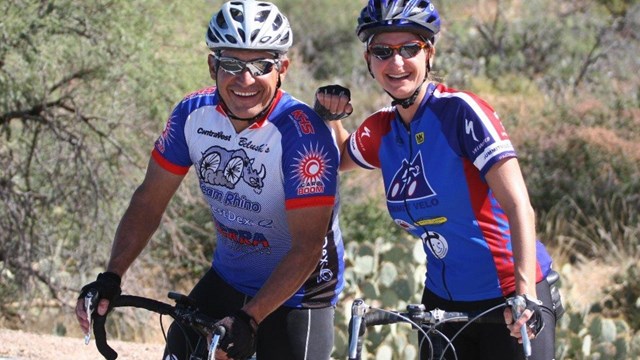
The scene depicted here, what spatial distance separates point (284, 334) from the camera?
432 centimetres

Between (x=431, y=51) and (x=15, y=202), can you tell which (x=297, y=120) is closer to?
(x=431, y=51)

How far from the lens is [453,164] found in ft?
13.2

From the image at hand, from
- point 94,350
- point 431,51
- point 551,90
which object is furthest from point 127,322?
point 551,90

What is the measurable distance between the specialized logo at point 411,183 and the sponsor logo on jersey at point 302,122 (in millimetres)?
367

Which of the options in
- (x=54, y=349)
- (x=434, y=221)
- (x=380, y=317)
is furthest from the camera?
(x=54, y=349)

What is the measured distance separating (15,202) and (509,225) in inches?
246

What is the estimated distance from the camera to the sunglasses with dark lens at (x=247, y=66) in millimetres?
4254

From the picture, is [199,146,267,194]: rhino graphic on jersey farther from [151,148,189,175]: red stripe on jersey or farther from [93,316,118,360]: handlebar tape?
[93,316,118,360]: handlebar tape

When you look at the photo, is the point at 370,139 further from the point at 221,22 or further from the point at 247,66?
the point at 221,22

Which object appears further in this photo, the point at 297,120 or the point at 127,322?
the point at 127,322

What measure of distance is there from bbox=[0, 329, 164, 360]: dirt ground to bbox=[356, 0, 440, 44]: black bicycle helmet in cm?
348

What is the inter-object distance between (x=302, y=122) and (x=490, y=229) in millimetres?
810

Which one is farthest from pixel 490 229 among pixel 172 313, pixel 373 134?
pixel 172 313

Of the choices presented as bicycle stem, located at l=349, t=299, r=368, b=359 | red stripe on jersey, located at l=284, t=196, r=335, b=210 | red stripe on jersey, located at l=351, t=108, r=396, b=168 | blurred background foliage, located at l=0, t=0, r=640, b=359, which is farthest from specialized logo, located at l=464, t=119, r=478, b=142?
blurred background foliage, located at l=0, t=0, r=640, b=359
